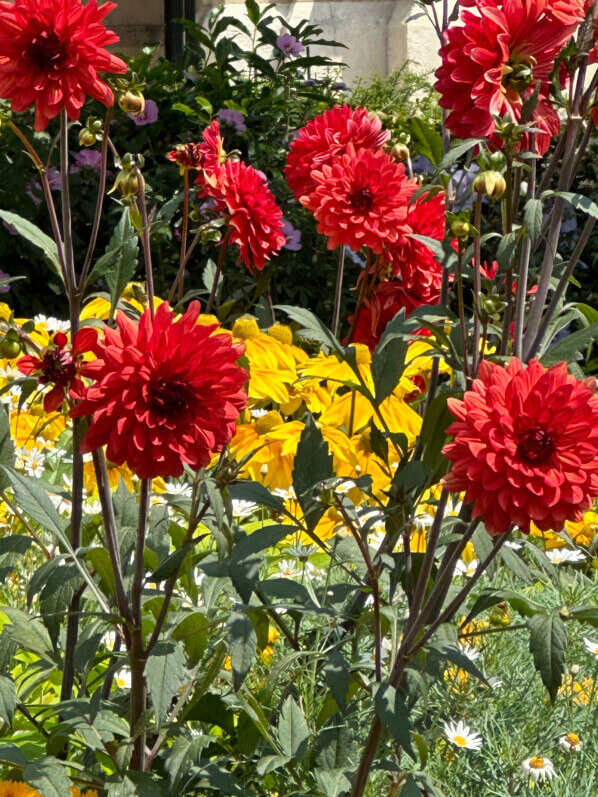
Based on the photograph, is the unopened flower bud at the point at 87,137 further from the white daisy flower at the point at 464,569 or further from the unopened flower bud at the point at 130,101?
the white daisy flower at the point at 464,569

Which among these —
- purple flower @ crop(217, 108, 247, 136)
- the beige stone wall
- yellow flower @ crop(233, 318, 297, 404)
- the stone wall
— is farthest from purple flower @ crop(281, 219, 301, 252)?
the beige stone wall

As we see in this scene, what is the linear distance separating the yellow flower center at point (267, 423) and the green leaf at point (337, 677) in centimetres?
122

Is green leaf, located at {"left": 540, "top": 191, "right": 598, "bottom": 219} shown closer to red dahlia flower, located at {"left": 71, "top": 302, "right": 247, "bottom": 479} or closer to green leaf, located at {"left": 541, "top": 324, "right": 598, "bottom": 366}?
green leaf, located at {"left": 541, "top": 324, "right": 598, "bottom": 366}

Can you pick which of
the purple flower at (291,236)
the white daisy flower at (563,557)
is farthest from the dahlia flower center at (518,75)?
the purple flower at (291,236)

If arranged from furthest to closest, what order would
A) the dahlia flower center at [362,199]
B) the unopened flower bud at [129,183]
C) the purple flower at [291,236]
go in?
1. the purple flower at [291,236]
2. the dahlia flower center at [362,199]
3. the unopened flower bud at [129,183]

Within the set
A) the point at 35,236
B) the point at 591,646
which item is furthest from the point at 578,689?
the point at 35,236

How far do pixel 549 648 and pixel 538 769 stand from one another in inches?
14.1

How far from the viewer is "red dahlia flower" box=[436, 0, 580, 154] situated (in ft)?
3.95

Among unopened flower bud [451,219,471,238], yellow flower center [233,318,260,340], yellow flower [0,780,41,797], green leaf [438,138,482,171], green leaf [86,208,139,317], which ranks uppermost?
green leaf [438,138,482,171]

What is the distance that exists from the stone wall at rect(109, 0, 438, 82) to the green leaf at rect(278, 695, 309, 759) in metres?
6.06

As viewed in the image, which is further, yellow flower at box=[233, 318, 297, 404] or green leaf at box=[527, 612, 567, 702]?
yellow flower at box=[233, 318, 297, 404]

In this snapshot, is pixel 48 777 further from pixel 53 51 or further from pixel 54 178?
pixel 54 178

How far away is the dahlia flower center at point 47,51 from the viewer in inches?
47.9

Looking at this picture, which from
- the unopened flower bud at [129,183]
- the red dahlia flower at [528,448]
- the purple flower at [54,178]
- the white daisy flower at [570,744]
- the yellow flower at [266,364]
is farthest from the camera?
the purple flower at [54,178]
